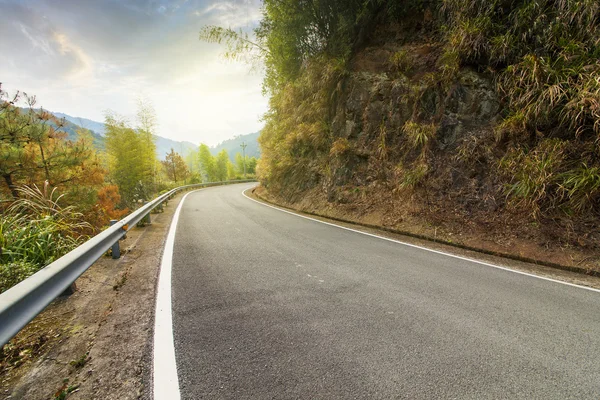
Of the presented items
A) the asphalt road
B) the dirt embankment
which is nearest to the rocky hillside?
the asphalt road

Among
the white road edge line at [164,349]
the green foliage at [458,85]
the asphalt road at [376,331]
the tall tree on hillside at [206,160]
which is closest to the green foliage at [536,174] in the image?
the green foliage at [458,85]

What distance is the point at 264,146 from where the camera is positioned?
1566 cm

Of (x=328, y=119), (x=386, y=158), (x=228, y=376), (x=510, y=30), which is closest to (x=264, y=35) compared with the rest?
(x=328, y=119)

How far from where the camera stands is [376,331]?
90.2 inches

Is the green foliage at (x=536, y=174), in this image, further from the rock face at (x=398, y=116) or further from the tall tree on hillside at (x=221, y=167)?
the tall tree on hillside at (x=221, y=167)

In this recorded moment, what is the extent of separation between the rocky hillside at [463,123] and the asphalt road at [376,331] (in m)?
2.26

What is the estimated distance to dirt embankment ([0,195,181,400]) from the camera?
61.2 inches

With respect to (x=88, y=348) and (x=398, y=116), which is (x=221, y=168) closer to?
(x=398, y=116)

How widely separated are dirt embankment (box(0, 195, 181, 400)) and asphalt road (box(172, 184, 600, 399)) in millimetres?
283

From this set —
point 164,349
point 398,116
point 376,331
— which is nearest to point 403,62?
point 398,116

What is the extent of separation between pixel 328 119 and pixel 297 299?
9220 millimetres

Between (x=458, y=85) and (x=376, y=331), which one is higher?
(x=458, y=85)

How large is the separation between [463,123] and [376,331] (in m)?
6.97

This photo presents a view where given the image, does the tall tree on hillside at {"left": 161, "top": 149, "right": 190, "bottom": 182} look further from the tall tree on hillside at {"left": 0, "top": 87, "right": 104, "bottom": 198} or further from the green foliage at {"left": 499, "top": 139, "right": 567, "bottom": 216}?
the green foliage at {"left": 499, "top": 139, "right": 567, "bottom": 216}
